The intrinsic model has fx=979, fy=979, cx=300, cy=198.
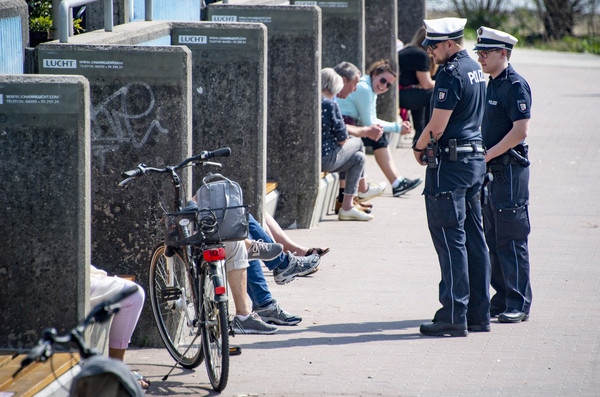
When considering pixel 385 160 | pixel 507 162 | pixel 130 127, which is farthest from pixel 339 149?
pixel 130 127

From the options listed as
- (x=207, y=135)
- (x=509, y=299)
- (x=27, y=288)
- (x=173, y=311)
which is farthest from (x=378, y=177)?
(x=27, y=288)

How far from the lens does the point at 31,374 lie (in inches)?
175

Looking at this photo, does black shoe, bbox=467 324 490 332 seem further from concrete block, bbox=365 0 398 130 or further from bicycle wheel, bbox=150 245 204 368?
concrete block, bbox=365 0 398 130

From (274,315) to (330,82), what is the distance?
366 cm

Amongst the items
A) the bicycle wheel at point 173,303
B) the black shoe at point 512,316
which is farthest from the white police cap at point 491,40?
the bicycle wheel at point 173,303

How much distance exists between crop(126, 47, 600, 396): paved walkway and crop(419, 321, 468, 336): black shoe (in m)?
0.06

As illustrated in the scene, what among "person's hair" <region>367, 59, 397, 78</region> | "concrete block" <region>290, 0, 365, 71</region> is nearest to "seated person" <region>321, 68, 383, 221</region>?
"person's hair" <region>367, 59, 397, 78</region>

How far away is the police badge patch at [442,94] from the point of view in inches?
236

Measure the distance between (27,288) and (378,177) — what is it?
778 cm

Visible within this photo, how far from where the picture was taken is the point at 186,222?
207 inches

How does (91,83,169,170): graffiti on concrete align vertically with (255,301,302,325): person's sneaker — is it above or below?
above

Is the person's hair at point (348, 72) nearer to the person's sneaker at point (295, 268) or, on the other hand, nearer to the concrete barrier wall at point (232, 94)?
the concrete barrier wall at point (232, 94)

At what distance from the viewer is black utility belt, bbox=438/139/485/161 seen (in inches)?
239

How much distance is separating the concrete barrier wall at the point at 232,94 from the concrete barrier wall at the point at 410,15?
10.5 m
